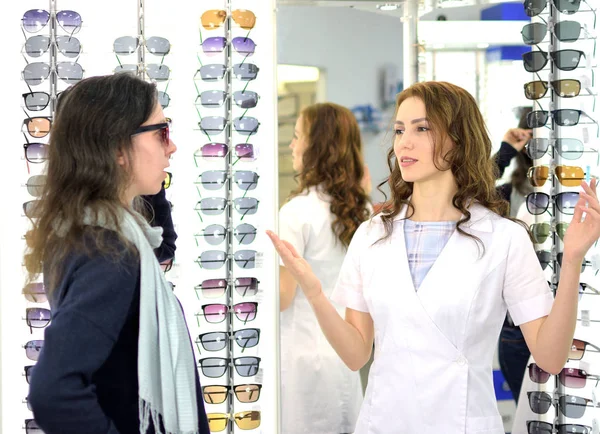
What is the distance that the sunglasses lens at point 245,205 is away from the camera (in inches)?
120

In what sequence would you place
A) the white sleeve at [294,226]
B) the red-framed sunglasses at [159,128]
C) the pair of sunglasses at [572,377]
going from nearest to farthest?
the red-framed sunglasses at [159,128] → the pair of sunglasses at [572,377] → the white sleeve at [294,226]

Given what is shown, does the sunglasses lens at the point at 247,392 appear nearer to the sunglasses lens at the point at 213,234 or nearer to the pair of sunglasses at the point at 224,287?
the pair of sunglasses at the point at 224,287

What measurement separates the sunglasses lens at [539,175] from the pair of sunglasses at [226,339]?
122 centimetres

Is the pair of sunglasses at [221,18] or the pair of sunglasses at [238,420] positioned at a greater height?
the pair of sunglasses at [221,18]

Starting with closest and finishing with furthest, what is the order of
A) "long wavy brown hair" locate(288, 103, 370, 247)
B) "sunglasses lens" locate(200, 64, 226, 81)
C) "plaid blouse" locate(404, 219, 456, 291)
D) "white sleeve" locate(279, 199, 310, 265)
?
"plaid blouse" locate(404, 219, 456, 291) < "sunglasses lens" locate(200, 64, 226, 81) < "white sleeve" locate(279, 199, 310, 265) < "long wavy brown hair" locate(288, 103, 370, 247)

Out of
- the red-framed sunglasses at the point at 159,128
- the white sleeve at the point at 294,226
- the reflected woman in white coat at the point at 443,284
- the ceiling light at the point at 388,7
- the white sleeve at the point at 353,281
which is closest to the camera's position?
the red-framed sunglasses at the point at 159,128

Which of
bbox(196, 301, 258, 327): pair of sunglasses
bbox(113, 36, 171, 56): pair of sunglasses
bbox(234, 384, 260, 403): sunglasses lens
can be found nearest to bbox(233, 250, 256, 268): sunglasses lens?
bbox(196, 301, 258, 327): pair of sunglasses

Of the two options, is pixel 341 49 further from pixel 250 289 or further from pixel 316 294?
pixel 316 294

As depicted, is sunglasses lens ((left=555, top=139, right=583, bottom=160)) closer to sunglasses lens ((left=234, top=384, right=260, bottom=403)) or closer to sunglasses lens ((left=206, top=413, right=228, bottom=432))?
sunglasses lens ((left=234, top=384, right=260, bottom=403))

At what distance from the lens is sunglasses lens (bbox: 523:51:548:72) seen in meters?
3.01

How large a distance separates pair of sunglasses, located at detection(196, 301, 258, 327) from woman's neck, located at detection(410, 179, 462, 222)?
835mm

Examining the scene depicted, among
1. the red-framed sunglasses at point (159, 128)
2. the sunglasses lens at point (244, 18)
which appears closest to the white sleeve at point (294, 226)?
the sunglasses lens at point (244, 18)

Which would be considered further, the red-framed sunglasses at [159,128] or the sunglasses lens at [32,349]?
the sunglasses lens at [32,349]

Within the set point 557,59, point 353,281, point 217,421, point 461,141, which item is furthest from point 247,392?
point 557,59
